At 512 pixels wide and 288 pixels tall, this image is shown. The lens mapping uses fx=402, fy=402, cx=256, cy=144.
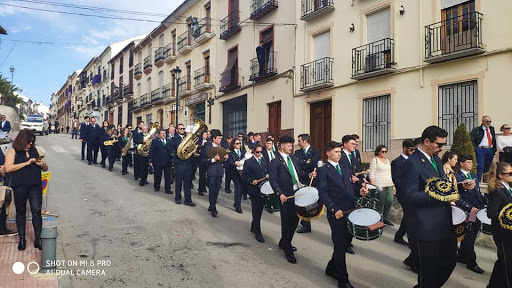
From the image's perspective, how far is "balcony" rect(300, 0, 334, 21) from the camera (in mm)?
14961

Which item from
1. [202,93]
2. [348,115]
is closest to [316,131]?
[348,115]

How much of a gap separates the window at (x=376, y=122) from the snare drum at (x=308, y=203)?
8337mm

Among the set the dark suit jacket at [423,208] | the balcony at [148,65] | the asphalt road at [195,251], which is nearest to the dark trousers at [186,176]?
the asphalt road at [195,251]

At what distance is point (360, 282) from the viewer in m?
5.13

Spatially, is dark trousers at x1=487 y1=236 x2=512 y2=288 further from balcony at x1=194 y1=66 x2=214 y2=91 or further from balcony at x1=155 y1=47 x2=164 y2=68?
balcony at x1=155 y1=47 x2=164 y2=68

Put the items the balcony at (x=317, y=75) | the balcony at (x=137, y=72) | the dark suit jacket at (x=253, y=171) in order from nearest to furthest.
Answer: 1. the dark suit jacket at (x=253, y=171)
2. the balcony at (x=317, y=75)
3. the balcony at (x=137, y=72)

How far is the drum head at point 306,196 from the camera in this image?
5402mm

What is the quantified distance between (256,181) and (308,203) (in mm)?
1809

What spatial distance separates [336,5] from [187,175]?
9133 mm

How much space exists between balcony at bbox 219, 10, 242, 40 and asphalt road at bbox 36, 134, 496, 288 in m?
13.5

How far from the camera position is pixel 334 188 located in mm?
4996

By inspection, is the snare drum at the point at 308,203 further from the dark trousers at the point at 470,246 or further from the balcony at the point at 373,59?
the balcony at the point at 373,59

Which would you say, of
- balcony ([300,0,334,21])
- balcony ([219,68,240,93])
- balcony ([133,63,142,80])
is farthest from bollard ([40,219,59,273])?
balcony ([133,63,142,80])

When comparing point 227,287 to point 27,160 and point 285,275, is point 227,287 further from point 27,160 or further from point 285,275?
point 27,160
